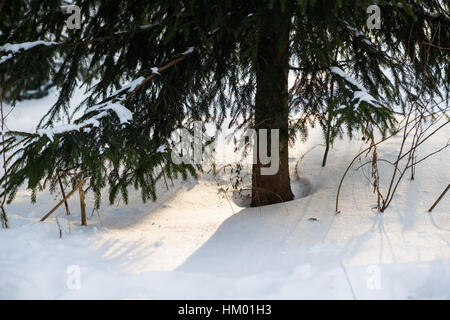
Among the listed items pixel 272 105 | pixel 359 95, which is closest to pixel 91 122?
pixel 272 105

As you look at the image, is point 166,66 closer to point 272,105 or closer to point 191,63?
point 191,63

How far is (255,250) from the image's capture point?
332cm

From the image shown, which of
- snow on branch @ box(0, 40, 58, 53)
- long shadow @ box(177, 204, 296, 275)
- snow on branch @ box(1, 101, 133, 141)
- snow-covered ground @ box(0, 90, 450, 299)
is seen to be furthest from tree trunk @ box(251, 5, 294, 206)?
snow on branch @ box(0, 40, 58, 53)

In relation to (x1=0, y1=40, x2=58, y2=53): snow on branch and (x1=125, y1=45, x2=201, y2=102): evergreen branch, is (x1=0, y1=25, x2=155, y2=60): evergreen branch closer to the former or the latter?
(x1=0, y1=40, x2=58, y2=53): snow on branch

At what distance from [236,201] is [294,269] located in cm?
225

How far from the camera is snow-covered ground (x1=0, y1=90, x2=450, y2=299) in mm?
2652

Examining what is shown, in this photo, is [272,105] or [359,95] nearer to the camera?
[359,95]

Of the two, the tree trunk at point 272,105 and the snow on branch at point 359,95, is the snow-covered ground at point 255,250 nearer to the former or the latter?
the tree trunk at point 272,105

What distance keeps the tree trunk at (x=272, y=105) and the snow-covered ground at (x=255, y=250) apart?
315 mm

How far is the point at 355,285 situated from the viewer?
8.54ft

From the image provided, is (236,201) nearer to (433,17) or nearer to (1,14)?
(433,17)

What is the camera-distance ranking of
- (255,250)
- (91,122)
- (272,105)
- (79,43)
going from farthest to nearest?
1. (272,105)
2. (79,43)
3. (255,250)
4. (91,122)

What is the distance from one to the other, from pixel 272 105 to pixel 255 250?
4.97ft
